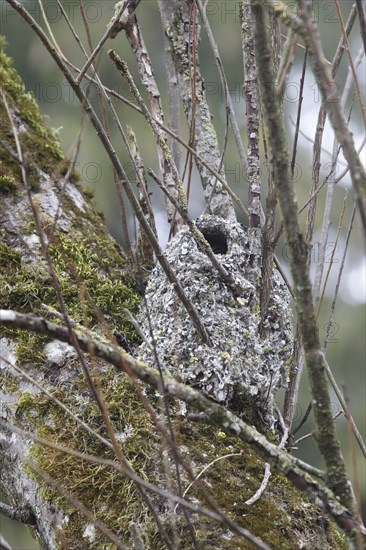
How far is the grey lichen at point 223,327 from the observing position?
1713mm

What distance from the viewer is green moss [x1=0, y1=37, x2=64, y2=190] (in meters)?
2.26

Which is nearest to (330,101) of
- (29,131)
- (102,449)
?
(102,449)

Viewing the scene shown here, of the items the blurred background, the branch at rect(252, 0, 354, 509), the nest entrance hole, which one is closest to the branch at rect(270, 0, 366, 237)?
the branch at rect(252, 0, 354, 509)

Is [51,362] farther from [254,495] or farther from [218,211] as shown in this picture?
[218,211]

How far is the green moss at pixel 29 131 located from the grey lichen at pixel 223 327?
58 cm

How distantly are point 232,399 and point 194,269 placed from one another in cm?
39

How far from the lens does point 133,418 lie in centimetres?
157

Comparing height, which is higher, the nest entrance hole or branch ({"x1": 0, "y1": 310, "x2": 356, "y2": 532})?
the nest entrance hole

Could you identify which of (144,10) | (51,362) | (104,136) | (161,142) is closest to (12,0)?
(104,136)

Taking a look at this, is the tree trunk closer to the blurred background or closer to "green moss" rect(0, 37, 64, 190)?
"green moss" rect(0, 37, 64, 190)

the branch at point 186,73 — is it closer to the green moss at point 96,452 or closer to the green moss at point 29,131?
the green moss at point 29,131

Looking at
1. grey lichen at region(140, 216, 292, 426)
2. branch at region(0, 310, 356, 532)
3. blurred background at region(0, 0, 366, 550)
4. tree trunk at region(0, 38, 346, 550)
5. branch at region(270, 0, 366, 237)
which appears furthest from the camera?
blurred background at region(0, 0, 366, 550)

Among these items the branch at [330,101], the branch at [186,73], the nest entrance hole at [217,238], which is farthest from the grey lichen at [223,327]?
the branch at [330,101]

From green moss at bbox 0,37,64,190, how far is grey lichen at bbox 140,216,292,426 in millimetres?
576
